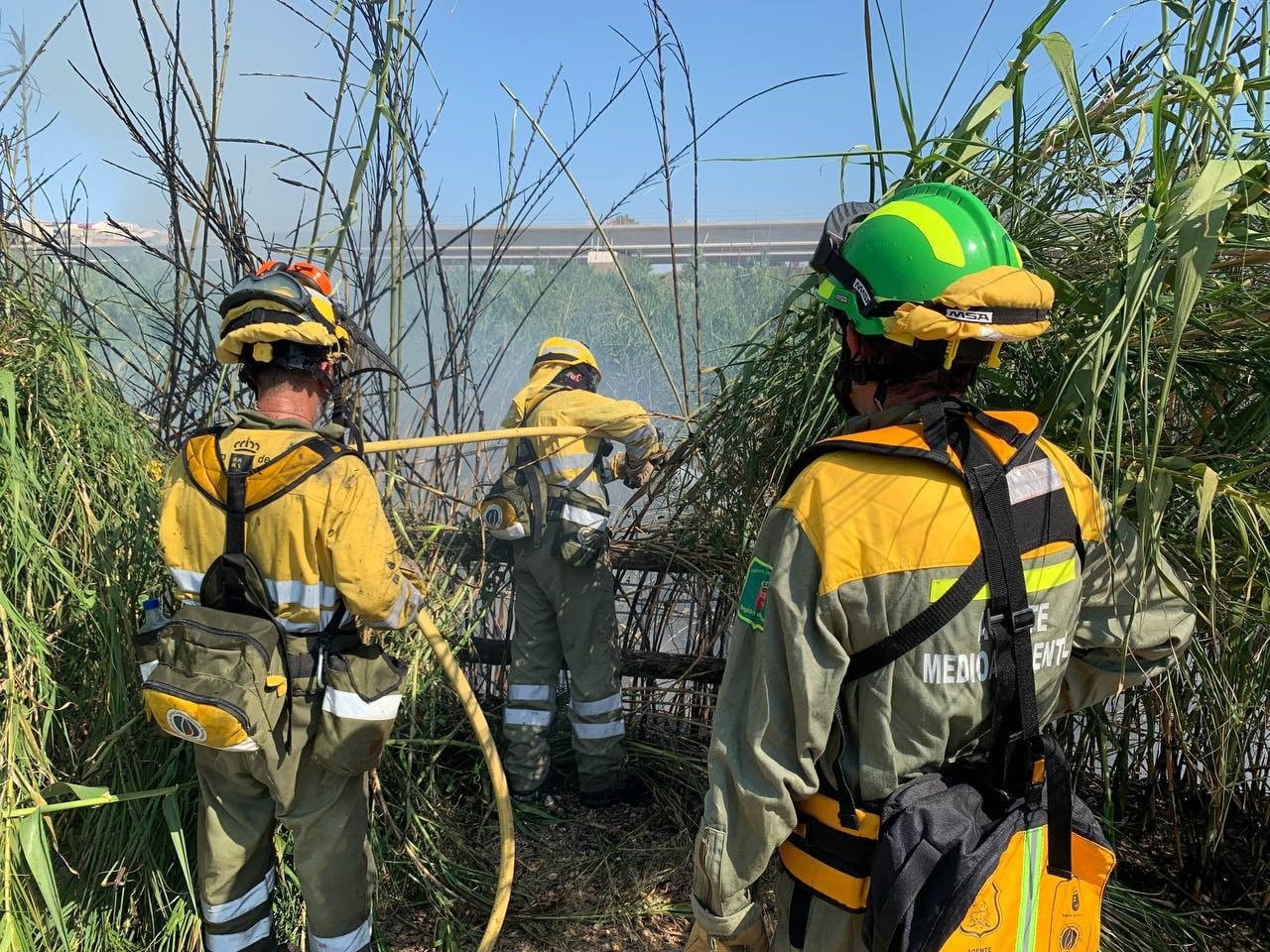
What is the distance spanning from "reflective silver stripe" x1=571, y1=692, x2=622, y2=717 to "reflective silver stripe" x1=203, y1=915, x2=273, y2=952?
5.00 feet

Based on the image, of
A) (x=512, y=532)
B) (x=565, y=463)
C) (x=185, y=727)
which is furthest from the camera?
(x=565, y=463)

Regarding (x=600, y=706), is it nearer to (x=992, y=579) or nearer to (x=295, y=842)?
(x=295, y=842)

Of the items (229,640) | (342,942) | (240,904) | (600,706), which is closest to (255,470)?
(229,640)

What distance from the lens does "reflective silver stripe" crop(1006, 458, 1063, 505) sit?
1394mm

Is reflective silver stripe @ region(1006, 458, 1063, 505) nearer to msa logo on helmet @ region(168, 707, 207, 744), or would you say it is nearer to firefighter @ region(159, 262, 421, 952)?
firefighter @ region(159, 262, 421, 952)

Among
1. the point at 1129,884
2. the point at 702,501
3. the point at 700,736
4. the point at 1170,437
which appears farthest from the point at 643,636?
the point at 1170,437

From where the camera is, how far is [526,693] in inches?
151

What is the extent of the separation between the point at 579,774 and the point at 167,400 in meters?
2.23

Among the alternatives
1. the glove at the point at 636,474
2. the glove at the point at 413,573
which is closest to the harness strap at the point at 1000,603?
the glove at the point at 413,573

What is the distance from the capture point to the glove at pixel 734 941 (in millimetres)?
1480

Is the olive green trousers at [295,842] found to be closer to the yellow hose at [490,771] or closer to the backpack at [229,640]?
the backpack at [229,640]

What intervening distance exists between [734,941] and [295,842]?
4.86ft

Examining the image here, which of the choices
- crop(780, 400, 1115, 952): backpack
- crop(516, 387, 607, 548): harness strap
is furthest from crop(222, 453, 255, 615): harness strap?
crop(516, 387, 607, 548): harness strap

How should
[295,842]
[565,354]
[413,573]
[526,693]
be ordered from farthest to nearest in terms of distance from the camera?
[565,354] → [526,693] → [413,573] → [295,842]
